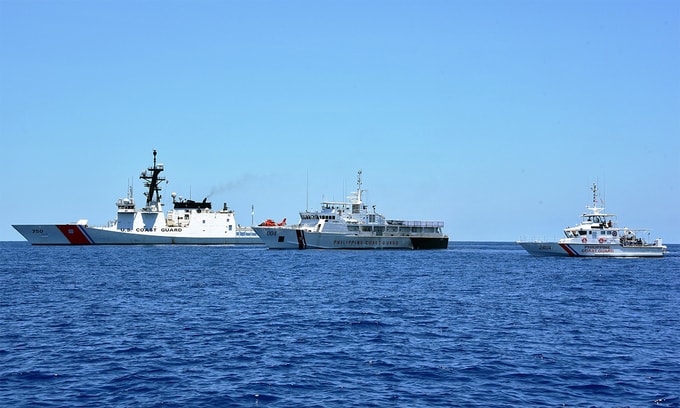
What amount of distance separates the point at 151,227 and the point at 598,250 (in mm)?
71691

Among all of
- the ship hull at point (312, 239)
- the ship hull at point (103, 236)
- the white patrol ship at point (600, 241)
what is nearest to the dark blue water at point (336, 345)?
the white patrol ship at point (600, 241)

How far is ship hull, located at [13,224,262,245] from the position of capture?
361ft

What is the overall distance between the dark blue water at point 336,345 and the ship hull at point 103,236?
69.3 meters

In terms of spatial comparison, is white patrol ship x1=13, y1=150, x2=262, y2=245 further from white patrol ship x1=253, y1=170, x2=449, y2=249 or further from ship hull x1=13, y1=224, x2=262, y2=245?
white patrol ship x1=253, y1=170, x2=449, y2=249

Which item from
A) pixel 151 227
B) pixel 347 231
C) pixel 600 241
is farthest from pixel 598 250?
pixel 151 227

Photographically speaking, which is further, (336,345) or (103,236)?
(103,236)

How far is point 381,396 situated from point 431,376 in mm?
2566

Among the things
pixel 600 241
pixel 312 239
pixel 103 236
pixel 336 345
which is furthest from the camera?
pixel 103 236

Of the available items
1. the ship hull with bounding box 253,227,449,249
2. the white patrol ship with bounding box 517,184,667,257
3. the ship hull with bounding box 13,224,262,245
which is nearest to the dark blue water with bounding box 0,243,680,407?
the white patrol ship with bounding box 517,184,667,257

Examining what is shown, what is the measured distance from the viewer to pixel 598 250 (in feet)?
241

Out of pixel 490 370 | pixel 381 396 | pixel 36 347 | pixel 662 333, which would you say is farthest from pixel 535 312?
pixel 36 347

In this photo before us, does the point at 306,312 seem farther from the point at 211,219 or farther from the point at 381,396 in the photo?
the point at 211,219

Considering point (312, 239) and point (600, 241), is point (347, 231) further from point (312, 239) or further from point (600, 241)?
point (600, 241)

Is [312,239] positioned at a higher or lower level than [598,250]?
higher
